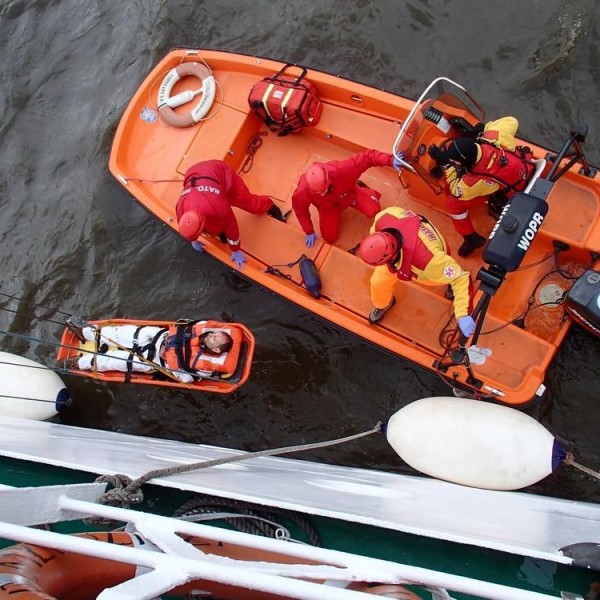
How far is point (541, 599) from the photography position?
5.84 feet

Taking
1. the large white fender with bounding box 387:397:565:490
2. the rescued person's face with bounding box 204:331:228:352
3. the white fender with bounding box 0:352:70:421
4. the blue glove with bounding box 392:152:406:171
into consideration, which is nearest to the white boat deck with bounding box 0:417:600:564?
the large white fender with bounding box 387:397:565:490

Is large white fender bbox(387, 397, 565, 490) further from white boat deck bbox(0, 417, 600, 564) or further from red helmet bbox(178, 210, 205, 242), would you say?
red helmet bbox(178, 210, 205, 242)

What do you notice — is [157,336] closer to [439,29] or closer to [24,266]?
[24,266]

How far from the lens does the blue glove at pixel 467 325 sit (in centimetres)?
376

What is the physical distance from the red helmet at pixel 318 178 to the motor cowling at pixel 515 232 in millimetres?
1207

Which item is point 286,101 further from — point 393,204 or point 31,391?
point 31,391

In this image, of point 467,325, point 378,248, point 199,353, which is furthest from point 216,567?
point 199,353

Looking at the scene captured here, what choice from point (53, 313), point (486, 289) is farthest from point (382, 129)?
point (53, 313)

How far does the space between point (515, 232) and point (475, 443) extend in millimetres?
1363

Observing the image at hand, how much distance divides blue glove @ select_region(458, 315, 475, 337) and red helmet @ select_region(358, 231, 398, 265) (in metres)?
0.66

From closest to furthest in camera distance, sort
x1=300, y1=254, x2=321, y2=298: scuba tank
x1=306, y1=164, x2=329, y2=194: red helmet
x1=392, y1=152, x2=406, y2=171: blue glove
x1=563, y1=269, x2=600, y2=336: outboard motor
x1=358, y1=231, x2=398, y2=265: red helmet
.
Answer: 1. x1=358, y1=231, x2=398, y2=265: red helmet
2. x1=563, y1=269, x2=600, y2=336: outboard motor
3. x1=306, y1=164, x2=329, y2=194: red helmet
4. x1=392, y1=152, x2=406, y2=171: blue glove
5. x1=300, y1=254, x2=321, y2=298: scuba tank

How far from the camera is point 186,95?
5137 millimetres

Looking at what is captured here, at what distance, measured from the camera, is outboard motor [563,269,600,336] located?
3721mm

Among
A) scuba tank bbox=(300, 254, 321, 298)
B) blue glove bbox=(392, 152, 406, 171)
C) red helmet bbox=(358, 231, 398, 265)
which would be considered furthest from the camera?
scuba tank bbox=(300, 254, 321, 298)
